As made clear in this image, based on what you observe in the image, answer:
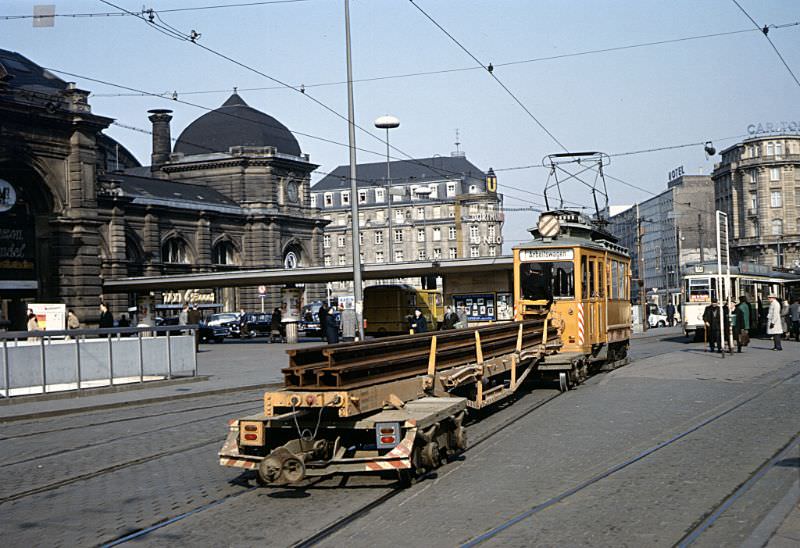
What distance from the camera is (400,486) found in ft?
31.6

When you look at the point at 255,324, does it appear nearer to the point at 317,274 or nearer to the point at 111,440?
the point at 317,274

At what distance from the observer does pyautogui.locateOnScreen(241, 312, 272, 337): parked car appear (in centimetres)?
6346

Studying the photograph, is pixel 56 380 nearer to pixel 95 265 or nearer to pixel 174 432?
pixel 174 432

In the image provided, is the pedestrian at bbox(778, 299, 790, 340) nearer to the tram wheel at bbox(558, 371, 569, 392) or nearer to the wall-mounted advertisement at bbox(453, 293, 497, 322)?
the wall-mounted advertisement at bbox(453, 293, 497, 322)

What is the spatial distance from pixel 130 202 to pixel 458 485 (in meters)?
73.7

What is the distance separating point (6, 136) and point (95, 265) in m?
8.37

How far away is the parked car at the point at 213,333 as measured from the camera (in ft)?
188

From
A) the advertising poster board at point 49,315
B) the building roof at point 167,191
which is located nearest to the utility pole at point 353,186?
the advertising poster board at point 49,315

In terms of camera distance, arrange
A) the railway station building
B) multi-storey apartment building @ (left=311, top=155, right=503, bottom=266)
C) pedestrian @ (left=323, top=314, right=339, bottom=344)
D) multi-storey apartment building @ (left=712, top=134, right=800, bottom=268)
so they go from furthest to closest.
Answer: multi-storey apartment building @ (left=311, top=155, right=503, bottom=266) < multi-storey apartment building @ (left=712, top=134, right=800, bottom=268) < the railway station building < pedestrian @ (left=323, top=314, right=339, bottom=344)

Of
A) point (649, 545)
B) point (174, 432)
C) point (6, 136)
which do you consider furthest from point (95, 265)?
point (649, 545)

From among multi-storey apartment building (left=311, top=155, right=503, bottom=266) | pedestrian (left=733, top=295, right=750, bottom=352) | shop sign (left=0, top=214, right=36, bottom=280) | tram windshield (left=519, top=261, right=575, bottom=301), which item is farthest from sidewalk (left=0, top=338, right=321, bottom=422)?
multi-storey apartment building (left=311, top=155, right=503, bottom=266)

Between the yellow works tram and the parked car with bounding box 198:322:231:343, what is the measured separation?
38247 mm

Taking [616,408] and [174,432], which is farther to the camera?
[616,408]

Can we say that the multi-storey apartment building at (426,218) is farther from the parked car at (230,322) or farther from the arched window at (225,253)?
the parked car at (230,322)
